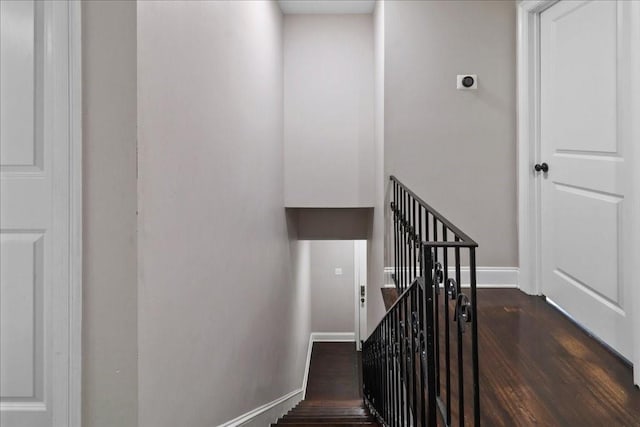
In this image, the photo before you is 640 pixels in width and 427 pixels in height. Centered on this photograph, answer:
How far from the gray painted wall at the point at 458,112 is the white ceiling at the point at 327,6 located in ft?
2.92

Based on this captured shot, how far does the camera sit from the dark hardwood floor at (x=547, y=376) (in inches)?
101

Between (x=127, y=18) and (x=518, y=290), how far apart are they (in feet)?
11.7

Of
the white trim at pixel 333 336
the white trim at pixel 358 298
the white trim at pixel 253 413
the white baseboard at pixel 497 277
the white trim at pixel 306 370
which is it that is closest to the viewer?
the white trim at pixel 253 413

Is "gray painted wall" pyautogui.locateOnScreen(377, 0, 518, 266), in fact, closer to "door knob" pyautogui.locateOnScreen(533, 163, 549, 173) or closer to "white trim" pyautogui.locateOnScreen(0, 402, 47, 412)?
"door knob" pyautogui.locateOnScreen(533, 163, 549, 173)

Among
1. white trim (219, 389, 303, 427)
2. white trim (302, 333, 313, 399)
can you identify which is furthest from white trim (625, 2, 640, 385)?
white trim (302, 333, 313, 399)

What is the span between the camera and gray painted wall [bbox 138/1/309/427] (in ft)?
7.10

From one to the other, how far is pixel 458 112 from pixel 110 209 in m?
3.41

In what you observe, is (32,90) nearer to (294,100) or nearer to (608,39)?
(608,39)

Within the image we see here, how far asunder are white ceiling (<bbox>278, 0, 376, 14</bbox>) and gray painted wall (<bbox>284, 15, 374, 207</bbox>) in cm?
11

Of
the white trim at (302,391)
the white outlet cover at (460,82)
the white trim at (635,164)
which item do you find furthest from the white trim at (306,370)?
the white trim at (635,164)

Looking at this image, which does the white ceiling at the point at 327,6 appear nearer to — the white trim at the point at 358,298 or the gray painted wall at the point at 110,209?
the gray painted wall at the point at 110,209

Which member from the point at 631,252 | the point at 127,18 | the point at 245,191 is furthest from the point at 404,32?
the point at 127,18

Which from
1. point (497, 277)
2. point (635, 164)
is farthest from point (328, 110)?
point (635, 164)

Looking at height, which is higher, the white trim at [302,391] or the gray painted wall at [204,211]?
the gray painted wall at [204,211]
